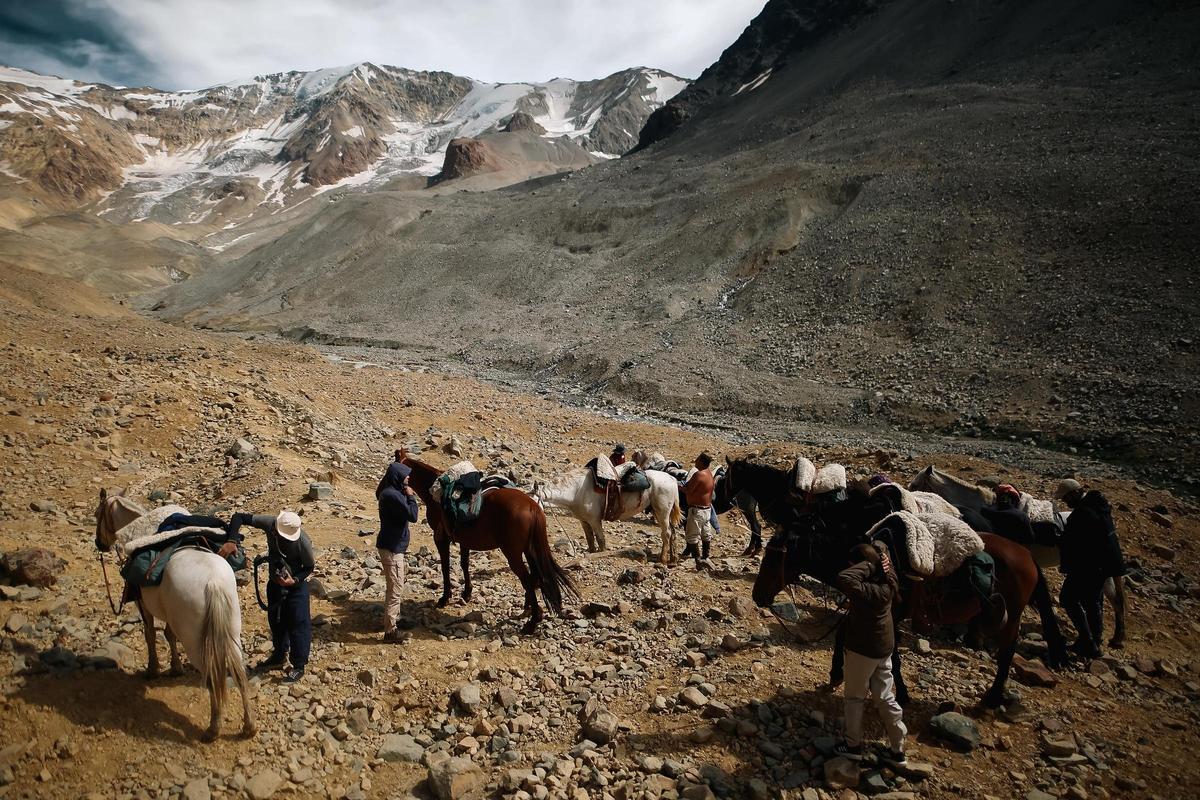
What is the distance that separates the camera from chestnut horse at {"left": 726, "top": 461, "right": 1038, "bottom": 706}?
15.3 feet

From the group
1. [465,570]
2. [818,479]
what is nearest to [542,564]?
[465,570]

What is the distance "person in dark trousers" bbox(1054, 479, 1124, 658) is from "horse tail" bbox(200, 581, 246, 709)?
768cm

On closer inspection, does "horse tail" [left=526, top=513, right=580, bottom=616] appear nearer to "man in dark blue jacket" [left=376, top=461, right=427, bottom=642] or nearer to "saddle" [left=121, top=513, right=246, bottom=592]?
"man in dark blue jacket" [left=376, top=461, right=427, bottom=642]

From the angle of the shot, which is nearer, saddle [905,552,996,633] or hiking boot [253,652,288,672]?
saddle [905,552,996,633]

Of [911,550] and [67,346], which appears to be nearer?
[911,550]

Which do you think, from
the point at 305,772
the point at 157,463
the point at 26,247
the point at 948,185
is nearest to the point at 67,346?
the point at 157,463

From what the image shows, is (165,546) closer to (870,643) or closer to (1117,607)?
(870,643)

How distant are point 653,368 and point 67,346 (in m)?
18.2

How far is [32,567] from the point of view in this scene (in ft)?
17.7

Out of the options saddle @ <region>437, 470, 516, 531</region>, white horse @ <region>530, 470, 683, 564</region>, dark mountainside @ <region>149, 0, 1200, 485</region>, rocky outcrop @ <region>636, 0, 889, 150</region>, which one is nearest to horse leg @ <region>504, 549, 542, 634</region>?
saddle @ <region>437, 470, 516, 531</region>

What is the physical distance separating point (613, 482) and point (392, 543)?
3304mm

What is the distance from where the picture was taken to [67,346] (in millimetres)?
14445

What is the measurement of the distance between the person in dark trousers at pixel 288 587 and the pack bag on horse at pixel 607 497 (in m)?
3.27

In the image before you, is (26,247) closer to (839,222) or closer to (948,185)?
(839,222)
